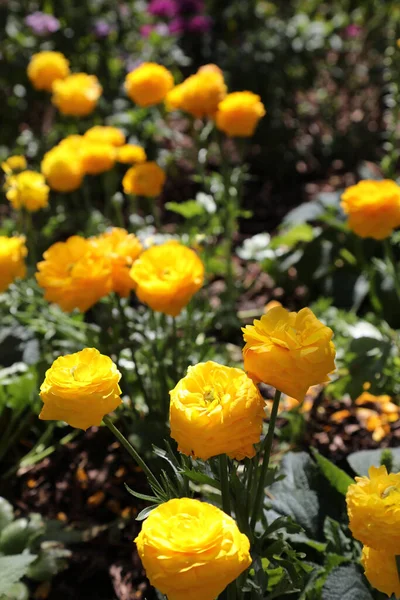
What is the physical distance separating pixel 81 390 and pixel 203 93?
134cm

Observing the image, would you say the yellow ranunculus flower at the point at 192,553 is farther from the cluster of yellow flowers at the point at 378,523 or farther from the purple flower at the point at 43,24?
the purple flower at the point at 43,24

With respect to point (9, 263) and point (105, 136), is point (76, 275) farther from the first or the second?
point (105, 136)

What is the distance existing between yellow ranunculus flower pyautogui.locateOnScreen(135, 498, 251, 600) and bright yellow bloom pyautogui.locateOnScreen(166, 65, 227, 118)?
1477 millimetres

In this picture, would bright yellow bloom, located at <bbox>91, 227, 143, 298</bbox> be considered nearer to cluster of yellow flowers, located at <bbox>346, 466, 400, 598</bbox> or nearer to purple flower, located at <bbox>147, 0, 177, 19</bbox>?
cluster of yellow flowers, located at <bbox>346, 466, 400, 598</bbox>

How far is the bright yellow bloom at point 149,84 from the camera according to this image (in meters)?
2.27

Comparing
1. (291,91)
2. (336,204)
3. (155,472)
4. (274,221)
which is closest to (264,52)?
(291,91)

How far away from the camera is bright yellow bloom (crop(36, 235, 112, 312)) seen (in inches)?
54.4

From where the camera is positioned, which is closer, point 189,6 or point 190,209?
point 190,209

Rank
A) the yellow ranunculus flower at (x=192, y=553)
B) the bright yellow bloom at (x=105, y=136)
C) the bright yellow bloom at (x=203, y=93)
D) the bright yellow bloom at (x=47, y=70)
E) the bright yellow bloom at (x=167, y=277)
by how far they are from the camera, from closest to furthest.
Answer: the yellow ranunculus flower at (x=192, y=553) < the bright yellow bloom at (x=167, y=277) < the bright yellow bloom at (x=203, y=93) < the bright yellow bloom at (x=105, y=136) < the bright yellow bloom at (x=47, y=70)

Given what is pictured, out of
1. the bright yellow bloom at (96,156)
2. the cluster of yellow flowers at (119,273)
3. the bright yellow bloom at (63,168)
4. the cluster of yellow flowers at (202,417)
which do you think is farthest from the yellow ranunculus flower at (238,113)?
the cluster of yellow flowers at (202,417)

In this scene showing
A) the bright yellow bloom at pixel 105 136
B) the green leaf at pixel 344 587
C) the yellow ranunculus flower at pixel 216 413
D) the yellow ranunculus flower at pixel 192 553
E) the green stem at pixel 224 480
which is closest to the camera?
the yellow ranunculus flower at pixel 192 553

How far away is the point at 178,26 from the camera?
139 inches

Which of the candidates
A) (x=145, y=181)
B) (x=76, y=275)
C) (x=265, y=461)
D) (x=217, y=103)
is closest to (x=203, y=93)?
(x=217, y=103)

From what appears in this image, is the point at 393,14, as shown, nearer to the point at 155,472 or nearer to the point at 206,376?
the point at 155,472
